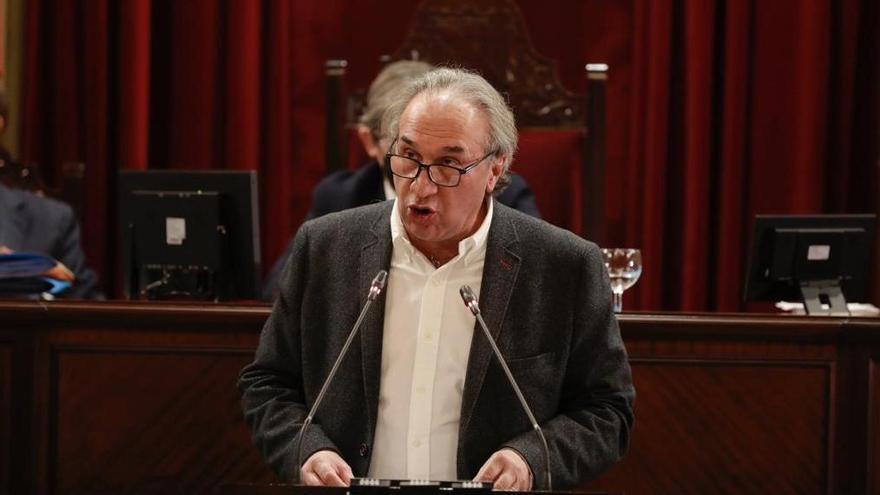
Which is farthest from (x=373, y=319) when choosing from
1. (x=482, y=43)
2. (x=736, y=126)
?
(x=736, y=126)

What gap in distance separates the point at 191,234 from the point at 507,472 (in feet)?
5.00

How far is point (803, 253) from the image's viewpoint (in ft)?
10.4

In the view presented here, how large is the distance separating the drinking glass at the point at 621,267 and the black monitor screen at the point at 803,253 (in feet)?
1.50

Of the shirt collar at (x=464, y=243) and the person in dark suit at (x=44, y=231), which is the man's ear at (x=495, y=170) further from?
the person in dark suit at (x=44, y=231)

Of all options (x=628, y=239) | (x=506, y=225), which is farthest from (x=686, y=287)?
(x=506, y=225)

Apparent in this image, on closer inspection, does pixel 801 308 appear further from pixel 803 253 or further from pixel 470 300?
pixel 470 300

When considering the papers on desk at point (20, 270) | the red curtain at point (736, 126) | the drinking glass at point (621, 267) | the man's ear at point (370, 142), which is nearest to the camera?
the drinking glass at point (621, 267)

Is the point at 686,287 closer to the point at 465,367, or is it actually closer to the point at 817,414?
the point at 817,414

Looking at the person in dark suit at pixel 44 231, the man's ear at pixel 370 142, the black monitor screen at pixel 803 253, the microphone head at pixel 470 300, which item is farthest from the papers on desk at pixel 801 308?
the person in dark suit at pixel 44 231

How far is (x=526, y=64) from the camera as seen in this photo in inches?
168

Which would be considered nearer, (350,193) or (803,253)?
(803,253)

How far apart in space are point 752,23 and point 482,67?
3.52 ft

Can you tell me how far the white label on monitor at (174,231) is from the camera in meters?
3.19

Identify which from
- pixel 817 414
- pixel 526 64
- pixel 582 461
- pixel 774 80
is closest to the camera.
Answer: pixel 582 461
